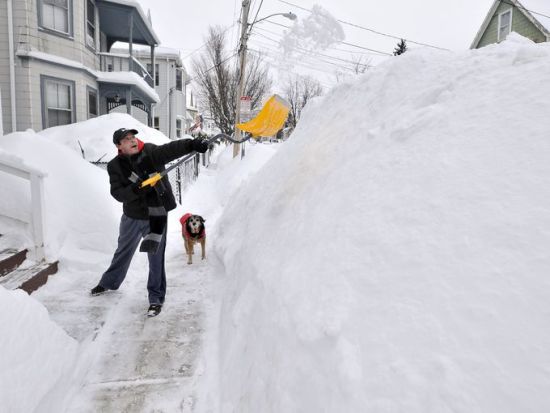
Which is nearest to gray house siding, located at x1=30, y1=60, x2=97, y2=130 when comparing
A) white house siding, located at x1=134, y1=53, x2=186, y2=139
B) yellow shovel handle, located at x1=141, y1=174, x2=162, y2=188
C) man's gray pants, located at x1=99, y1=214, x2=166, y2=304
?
man's gray pants, located at x1=99, y1=214, x2=166, y2=304

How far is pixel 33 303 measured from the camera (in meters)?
2.57

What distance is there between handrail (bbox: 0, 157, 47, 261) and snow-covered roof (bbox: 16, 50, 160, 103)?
7.34m

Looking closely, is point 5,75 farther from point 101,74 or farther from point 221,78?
point 221,78

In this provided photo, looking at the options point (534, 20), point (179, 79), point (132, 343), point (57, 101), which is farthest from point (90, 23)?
point (534, 20)

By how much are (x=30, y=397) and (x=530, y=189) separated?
2785 millimetres

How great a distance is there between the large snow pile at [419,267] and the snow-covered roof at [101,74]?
9915mm

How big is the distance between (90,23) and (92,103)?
8.60 ft

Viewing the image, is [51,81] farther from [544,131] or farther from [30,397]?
[544,131]

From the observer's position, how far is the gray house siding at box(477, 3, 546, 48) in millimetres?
17250

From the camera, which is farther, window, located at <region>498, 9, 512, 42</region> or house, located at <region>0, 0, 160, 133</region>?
window, located at <region>498, 9, 512, 42</region>

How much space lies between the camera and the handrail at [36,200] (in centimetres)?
420

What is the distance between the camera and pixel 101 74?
12711 millimetres

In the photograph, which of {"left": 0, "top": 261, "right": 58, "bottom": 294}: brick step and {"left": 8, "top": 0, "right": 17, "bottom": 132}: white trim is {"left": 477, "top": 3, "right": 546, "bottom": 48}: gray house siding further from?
{"left": 0, "top": 261, "right": 58, "bottom": 294}: brick step

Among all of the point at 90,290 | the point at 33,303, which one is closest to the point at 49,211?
the point at 90,290
